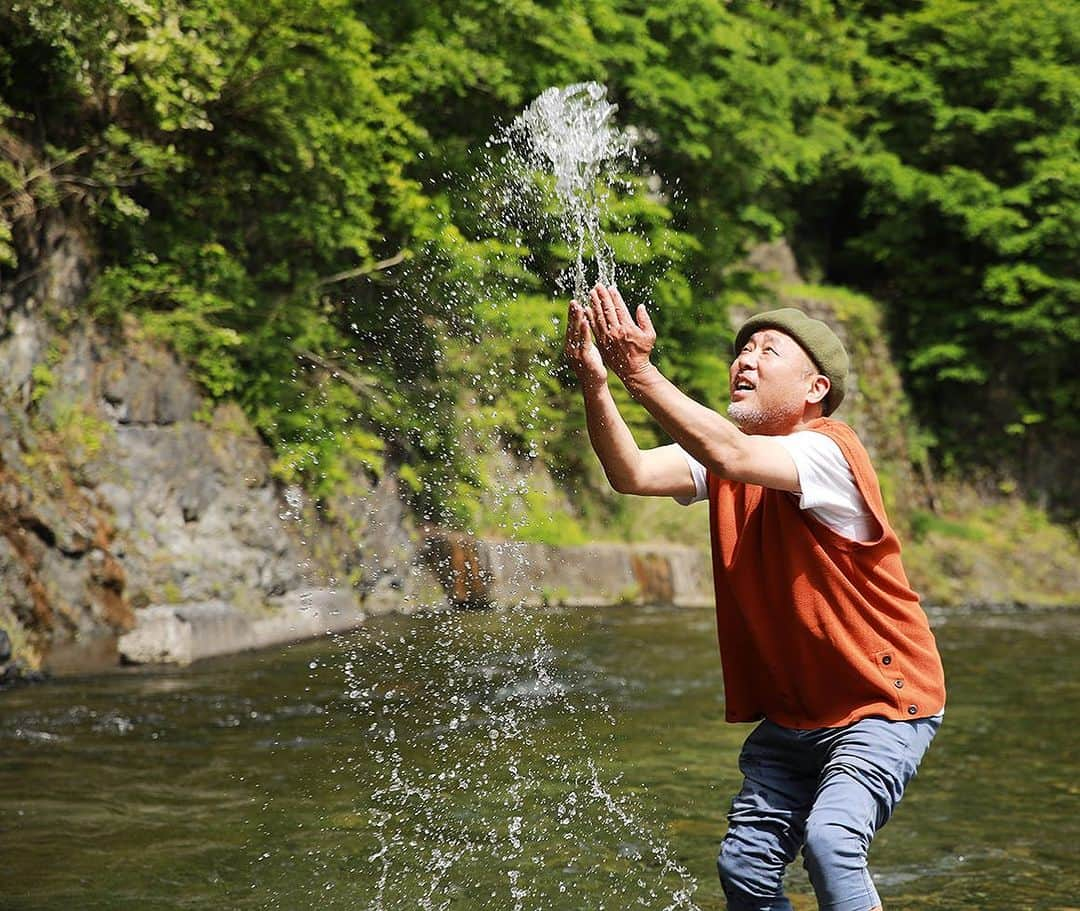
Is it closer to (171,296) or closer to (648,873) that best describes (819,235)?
(171,296)

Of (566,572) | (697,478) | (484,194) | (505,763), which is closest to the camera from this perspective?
(697,478)

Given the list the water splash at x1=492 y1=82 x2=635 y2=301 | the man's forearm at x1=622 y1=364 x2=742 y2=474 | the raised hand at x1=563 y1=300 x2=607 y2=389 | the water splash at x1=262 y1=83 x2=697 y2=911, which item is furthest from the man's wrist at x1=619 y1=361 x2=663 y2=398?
the water splash at x1=492 y1=82 x2=635 y2=301

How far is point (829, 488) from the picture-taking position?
399 centimetres

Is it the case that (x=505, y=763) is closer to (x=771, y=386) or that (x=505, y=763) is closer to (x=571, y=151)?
(x=571, y=151)

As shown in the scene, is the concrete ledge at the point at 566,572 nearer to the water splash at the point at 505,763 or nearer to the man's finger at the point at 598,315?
the water splash at the point at 505,763

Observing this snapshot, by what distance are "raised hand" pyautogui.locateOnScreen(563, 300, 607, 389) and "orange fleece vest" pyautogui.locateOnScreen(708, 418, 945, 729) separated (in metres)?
0.59

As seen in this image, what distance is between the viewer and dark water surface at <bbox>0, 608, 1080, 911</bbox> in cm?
632

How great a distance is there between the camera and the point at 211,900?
234 inches

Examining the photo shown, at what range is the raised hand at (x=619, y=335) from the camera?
4.02 m

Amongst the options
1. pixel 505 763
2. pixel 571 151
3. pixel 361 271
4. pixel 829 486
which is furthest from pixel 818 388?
pixel 361 271

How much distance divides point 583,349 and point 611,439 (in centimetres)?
30

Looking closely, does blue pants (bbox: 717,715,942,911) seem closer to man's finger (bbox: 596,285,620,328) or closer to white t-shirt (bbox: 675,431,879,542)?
white t-shirt (bbox: 675,431,879,542)

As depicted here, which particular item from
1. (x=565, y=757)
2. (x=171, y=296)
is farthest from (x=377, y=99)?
(x=565, y=757)

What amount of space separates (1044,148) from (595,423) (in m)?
26.2
